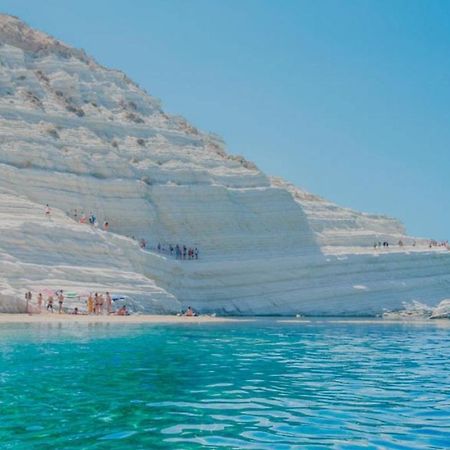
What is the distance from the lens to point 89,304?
3300cm

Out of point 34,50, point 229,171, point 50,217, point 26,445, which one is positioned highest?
point 34,50

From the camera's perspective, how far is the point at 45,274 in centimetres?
3378

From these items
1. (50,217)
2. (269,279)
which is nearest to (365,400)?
(50,217)

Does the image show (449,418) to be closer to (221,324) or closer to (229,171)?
(221,324)

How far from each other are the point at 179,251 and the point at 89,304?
1346 centimetres

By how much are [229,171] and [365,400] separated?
1658 inches

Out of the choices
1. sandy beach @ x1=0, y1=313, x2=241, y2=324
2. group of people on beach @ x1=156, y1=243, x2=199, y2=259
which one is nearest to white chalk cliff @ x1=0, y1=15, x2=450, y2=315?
group of people on beach @ x1=156, y1=243, x2=199, y2=259

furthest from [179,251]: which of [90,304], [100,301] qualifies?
[90,304]

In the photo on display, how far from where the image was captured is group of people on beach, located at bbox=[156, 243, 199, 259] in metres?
45.7

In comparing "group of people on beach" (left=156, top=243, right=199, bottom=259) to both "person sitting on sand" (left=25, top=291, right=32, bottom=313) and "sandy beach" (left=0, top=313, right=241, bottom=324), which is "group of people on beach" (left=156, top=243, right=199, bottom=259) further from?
"person sitting on sand" (left=25, top=291, right=32, bottom=313)

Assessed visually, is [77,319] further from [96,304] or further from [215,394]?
[215,394]

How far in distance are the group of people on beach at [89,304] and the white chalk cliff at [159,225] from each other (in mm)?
874

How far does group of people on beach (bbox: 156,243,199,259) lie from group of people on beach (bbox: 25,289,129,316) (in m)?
11.2

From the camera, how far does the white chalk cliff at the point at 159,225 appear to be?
120 feet
